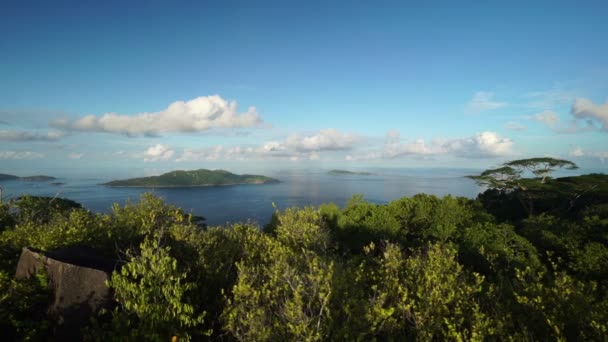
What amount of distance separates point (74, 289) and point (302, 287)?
28.3 feet

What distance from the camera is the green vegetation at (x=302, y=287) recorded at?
898 cm

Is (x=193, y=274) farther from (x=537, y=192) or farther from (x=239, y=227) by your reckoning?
(x=537, y=192)

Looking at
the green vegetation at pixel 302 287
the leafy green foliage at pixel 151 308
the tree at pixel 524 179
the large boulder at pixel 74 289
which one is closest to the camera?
the leafy green foliage at pixel 151 308

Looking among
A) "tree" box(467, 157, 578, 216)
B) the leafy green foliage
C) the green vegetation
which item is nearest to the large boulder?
the green vegetation

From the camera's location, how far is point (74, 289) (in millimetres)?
10680

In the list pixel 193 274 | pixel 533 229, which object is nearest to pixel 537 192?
pixel 533 229

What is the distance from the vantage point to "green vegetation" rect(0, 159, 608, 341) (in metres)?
8.98

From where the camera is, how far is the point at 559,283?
1057 cm

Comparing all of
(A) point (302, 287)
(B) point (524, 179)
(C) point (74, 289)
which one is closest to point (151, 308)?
(C) point (74, 289)

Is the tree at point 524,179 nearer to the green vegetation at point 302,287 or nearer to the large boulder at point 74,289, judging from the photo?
the green vegetation at point 302,287

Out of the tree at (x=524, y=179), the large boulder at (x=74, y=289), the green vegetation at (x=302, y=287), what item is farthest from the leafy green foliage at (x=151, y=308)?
the tree at (x=524, y=179)

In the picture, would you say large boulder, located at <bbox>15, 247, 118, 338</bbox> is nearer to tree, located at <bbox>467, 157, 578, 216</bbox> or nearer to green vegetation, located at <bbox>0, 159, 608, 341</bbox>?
green vegetation, located at <bbox>0, 159, 608, 341</bbox>

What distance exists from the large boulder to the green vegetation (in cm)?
54

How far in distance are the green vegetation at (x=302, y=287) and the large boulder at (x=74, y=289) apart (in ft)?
1.77
